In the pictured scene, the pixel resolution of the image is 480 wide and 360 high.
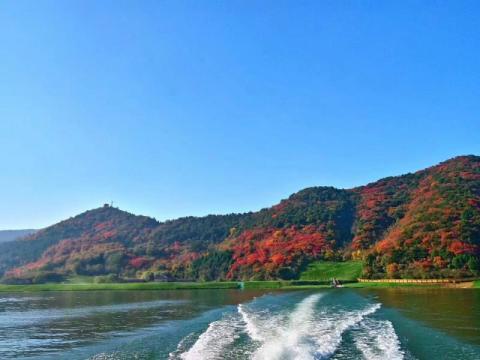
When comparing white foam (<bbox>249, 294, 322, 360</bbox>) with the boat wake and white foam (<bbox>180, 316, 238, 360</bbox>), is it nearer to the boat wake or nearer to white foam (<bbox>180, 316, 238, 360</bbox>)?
the boat wake

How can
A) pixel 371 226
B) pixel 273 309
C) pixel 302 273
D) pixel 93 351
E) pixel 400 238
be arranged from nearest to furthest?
pixel 93 351 → pixel 273 309 → pixel 400 238 → pixel 302 273 → pixel 371 226

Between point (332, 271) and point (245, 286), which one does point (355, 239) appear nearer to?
point (332, 271)

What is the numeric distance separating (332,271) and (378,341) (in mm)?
86422

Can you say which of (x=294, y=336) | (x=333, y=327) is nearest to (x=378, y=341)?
(x=294, y=336)

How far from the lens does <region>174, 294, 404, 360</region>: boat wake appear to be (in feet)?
86.4

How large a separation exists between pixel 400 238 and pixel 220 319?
233 ft

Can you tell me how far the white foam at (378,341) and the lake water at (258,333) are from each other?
60 millimetres

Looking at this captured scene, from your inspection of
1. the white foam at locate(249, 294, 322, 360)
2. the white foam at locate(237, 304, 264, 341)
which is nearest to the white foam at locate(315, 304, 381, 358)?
the white foam at locate(249, 294, 322, 360)

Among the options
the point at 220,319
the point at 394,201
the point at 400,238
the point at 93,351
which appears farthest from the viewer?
the point at 394,201

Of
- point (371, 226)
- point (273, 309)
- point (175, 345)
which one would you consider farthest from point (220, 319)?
point (371, 226)

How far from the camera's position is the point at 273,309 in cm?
5041

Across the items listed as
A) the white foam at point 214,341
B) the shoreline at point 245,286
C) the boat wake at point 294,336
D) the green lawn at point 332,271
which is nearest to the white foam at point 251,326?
the boat wake at point 294,336

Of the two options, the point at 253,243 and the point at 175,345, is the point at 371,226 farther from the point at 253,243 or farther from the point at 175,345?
the point at 175,345

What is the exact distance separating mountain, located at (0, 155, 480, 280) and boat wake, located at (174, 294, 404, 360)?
2219 inches
